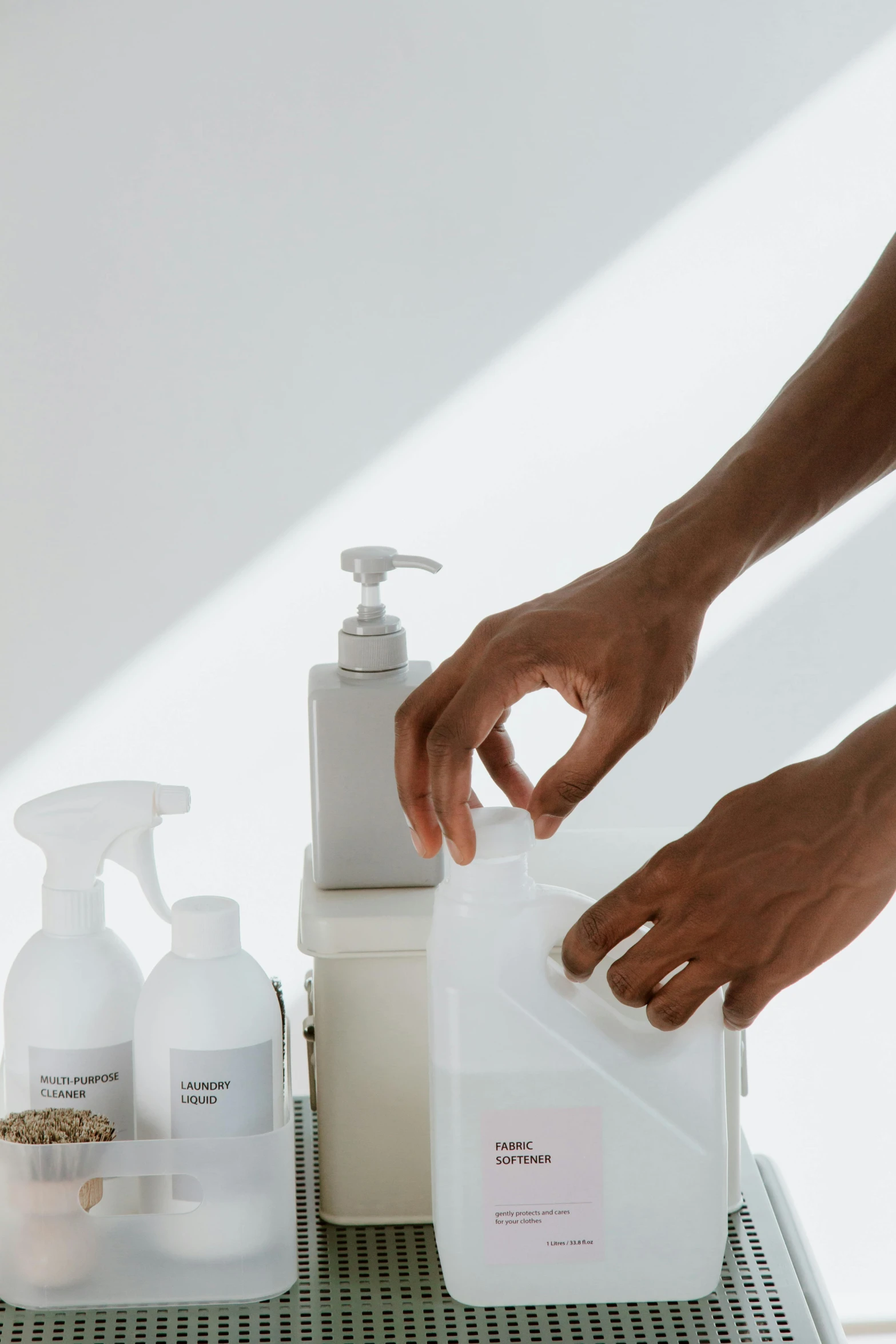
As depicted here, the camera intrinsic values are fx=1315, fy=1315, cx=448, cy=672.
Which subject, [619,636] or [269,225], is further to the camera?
[269,225]

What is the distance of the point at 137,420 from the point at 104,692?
308 millimetres

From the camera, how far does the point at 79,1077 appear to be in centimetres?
68

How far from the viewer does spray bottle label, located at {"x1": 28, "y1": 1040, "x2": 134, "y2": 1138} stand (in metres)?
0.68

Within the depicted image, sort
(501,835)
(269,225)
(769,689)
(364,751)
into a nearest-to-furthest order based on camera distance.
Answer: (501,835) < (364,751) < (269,225) < (769,689)

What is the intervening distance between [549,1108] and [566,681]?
21 centimetres

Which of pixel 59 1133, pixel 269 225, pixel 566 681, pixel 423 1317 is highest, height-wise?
pixel 269 225

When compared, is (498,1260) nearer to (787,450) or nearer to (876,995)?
(787,450)

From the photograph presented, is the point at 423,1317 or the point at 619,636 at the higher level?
the point at 619,636

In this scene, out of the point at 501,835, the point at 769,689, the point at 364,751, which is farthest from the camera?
the point at 769,689

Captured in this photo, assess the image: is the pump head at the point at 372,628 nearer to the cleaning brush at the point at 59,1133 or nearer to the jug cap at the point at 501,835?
the jug cap at the point at 501,835

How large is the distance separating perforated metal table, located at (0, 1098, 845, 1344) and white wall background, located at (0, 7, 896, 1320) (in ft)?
2.76

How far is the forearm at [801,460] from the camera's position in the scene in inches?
29.0

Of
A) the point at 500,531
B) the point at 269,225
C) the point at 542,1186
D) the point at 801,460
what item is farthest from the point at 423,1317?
the point at 269,225

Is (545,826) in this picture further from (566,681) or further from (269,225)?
(269,225)
